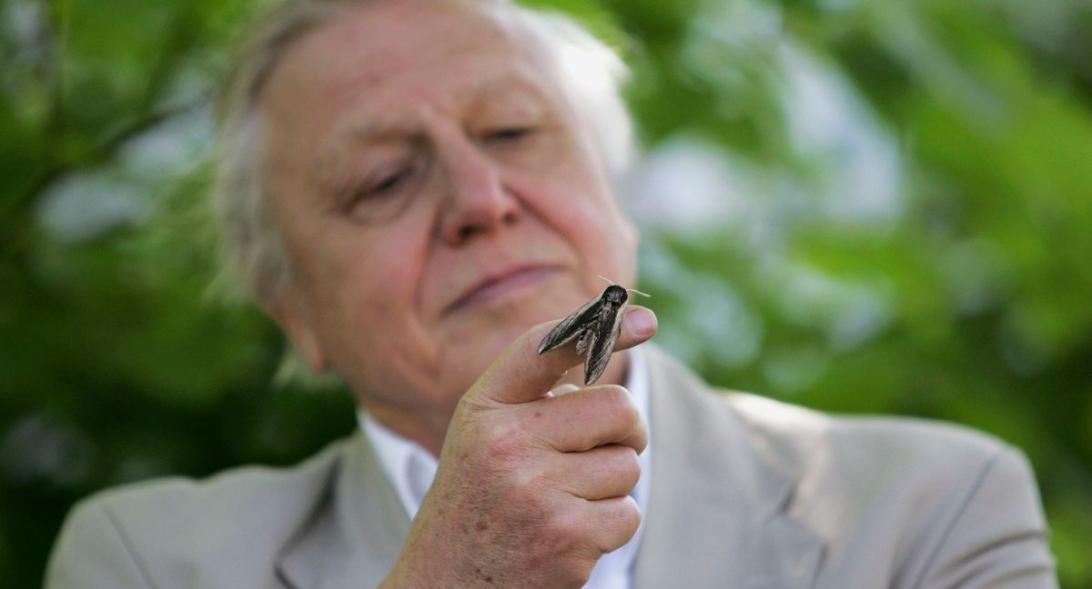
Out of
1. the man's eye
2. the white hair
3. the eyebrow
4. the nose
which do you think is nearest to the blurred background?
the white hair

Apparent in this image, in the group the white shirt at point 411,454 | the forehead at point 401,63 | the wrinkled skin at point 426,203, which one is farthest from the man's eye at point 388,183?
the white shirt at point 411,454

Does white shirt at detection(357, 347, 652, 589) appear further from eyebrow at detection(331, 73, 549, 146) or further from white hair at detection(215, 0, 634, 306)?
eyebrow at detection(331, 73, 549, 146)

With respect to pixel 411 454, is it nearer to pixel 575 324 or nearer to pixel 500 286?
pixel 500 286

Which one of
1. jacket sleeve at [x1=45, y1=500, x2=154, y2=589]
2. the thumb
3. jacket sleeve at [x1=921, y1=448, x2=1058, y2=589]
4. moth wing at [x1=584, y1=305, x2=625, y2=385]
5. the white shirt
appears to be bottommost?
jacket sleeve at [x1=45, y1=500, x2=154, y2=589]

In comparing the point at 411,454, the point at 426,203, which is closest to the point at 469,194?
the point at 426,203

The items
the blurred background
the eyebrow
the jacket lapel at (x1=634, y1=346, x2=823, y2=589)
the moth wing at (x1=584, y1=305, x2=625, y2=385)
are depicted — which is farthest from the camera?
the blurred background

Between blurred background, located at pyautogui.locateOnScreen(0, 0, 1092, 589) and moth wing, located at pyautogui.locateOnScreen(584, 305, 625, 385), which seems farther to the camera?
blurred background, located at pyautogui.locateOnScreen(0, 0, 1092, 589)

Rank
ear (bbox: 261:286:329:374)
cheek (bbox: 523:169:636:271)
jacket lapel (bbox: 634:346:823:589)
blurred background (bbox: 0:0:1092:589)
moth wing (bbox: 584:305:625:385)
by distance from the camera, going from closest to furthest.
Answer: moth wing (bbox: 584:305:625:385) → jacket lapel (bbox: 634:346:823:589) → cheek (bbox: 523:169:636:271) → ear (bbox: 261:286:329:374) → blurred background (bbox: 0:0:1092:589)
